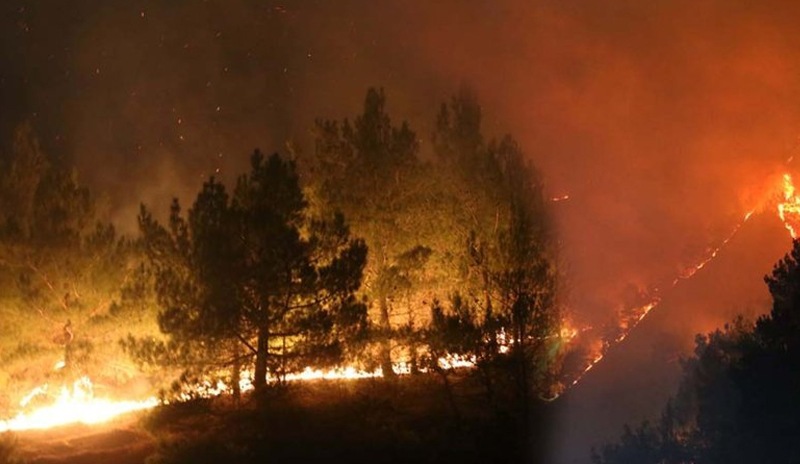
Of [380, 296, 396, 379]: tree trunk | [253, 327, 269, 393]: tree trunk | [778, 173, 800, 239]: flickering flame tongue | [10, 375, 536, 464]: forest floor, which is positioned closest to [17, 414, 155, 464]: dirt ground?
[10, 375, 536, 464]: forest floor

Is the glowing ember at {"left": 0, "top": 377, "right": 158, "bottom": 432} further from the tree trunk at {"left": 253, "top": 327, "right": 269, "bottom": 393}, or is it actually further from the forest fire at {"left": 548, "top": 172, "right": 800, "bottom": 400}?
the forest fire at {"left": 548, "top": 172, "right": 800, "bottom": 400}

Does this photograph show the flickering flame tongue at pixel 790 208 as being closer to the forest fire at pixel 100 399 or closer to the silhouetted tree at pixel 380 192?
the forest fire at pixel 100 399

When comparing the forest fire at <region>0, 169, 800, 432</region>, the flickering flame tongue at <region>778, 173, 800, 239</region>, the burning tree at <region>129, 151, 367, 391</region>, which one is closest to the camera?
the burning tree at <region>129, 151, 367, 391</region>

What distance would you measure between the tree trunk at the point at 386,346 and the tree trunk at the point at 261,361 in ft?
12.0

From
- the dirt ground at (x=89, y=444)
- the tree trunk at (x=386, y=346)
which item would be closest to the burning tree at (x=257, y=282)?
the tree trunk at (x=386, y=346)

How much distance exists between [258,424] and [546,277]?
8087 millimetres

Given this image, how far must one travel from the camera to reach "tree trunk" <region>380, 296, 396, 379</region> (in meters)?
19.9

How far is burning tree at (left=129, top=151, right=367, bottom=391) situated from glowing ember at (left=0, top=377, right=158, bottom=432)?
5.05m

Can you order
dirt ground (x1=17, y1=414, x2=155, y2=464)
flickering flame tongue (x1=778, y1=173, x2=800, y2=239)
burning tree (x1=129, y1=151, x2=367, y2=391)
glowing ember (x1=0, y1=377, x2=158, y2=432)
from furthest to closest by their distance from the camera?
flickering flame tongue (x1=778, y1=173, x2=800, y2=239) < glowing ember (x1=0, y1=377, x2=158, y2=432) < burning tree (x1=129, y1=151, x2=367, y2=391) < dirt ground (x1=17, y1=414, x2=155, y2=464)

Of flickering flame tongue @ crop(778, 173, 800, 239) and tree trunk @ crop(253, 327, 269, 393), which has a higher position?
flickering flame tongue @ crop(778, 173, 800, 239)

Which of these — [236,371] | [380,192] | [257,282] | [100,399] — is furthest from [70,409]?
[380,192]

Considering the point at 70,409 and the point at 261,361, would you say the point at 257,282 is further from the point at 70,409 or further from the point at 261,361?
the point at 70,409

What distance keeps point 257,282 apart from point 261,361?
6.72 ft

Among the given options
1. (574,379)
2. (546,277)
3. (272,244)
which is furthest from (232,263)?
(574,379)
